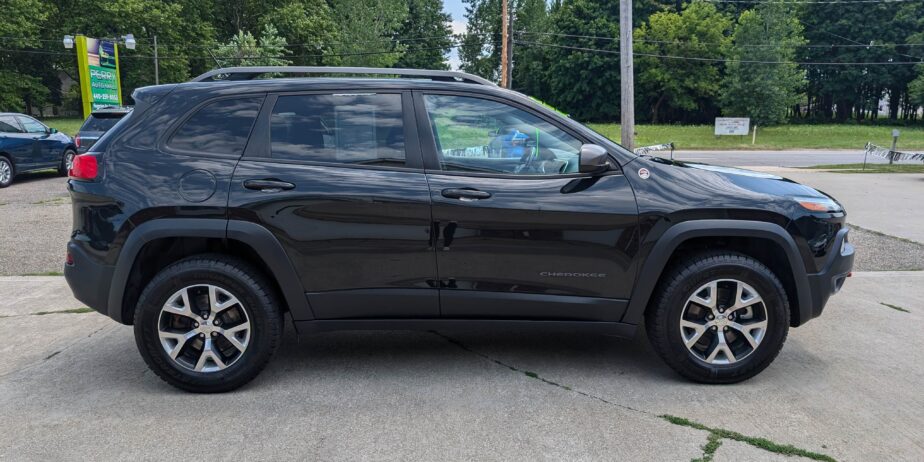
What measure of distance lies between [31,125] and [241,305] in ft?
45.9

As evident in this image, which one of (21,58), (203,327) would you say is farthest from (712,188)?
(21,58)

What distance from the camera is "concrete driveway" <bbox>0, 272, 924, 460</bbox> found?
3.05 m

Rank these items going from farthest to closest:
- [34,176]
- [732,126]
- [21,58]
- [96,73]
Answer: [21,58] → [732,126] → [96,73] → [34,176]

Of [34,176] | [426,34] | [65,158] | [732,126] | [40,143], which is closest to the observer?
[40,143]

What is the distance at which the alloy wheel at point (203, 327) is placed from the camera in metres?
3.58

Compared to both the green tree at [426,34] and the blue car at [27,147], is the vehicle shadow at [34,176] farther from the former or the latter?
the green tree at [426,34]

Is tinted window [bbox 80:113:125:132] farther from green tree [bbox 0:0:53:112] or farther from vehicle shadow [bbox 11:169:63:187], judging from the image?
green tree [bbox 0:0:53:112]

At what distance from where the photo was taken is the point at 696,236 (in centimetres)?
360

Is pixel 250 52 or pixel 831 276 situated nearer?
pixel 831 276

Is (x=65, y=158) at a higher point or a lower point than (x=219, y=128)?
lower

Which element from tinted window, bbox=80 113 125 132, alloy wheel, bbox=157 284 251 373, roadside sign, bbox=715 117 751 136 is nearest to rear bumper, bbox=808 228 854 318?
alloy wheel, bbox=157 284 251 373

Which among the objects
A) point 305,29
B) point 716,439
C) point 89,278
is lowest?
point 716,439

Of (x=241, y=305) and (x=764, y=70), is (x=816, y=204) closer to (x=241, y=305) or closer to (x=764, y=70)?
(x=241, y=305)

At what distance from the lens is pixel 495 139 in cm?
378
